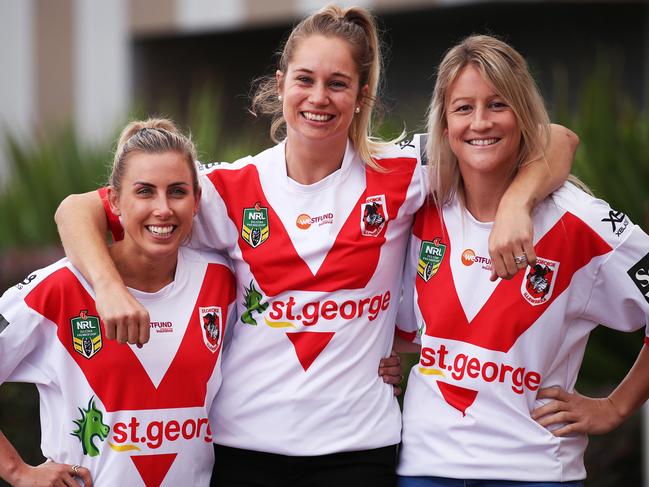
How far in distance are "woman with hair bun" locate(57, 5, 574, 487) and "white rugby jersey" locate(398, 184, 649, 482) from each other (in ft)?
0.52

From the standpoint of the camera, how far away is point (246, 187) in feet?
11.6

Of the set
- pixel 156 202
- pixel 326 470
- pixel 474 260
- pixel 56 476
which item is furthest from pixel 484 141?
pixel 56 476

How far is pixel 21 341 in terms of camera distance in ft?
10.5

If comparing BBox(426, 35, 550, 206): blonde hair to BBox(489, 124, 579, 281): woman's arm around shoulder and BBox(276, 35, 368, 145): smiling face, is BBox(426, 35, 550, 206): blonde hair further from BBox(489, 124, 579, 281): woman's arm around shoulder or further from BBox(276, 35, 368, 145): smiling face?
BBox(276, 35, 368, 145): smiling face

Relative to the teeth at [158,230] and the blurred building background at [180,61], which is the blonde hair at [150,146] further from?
the blurred building background at [180,61]

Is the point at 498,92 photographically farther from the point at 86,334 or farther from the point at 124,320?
the point at 86,334

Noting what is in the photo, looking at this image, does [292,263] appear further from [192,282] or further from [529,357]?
[529,357]

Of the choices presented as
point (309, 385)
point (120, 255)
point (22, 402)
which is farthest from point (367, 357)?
point (22, 402)

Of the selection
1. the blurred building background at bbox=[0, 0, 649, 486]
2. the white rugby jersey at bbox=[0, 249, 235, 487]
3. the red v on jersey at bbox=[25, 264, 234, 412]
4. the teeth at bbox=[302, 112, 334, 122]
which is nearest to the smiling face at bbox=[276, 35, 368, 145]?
the teeth at bbox=[302, 112, 334, 122]

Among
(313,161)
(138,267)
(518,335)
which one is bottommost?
(518,335)

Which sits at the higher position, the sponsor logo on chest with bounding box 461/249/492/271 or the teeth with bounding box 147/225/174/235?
the teeth with bounding box 147/225/174/235

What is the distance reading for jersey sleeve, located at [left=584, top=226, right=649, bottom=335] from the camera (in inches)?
125

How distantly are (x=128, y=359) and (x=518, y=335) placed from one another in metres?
1.28

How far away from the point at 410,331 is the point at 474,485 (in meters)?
0.66
